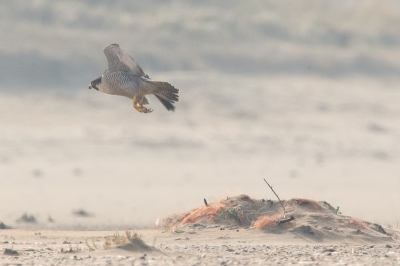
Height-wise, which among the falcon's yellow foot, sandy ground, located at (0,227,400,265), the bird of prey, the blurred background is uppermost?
the blurred background

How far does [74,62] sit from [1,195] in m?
13.1

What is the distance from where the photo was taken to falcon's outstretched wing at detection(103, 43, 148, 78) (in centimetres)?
1145

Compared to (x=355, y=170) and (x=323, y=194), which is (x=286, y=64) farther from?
(x=323, y=194)

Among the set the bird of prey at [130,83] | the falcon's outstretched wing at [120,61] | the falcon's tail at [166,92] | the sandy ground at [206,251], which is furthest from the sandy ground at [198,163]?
the falcon's outstretched wing at [120,61]

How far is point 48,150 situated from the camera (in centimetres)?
2075

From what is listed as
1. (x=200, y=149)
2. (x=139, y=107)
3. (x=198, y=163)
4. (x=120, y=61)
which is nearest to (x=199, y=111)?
(x=200, y=149)

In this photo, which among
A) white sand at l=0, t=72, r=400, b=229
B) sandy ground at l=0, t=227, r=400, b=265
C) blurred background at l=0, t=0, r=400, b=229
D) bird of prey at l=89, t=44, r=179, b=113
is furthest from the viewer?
blurred background at l=0, t=0, r=400, b=229

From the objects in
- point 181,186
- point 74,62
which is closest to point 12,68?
point 74,62

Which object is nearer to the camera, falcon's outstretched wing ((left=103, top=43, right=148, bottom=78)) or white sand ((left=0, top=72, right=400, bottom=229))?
falcon's outstretched wing ((left=103, top=43, right=148, bottom=78))

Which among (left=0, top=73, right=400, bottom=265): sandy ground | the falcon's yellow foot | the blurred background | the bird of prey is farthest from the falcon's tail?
the blurred background

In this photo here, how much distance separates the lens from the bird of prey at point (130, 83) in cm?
1127

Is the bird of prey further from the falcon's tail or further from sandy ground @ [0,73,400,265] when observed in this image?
sandy ground @ [0,73,400,265]

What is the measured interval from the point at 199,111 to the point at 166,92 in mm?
14311

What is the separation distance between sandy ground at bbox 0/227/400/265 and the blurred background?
1.17 m
